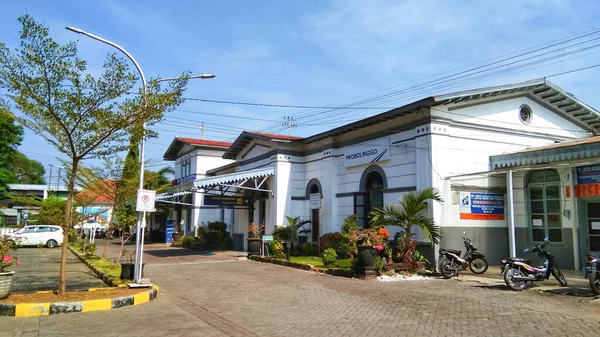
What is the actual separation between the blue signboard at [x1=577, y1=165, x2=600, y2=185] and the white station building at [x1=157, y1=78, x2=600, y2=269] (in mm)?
31

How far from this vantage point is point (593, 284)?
33.9ft

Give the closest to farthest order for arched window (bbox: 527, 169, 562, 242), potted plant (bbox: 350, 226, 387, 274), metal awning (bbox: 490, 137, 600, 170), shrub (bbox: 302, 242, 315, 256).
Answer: metal awning (bbox: 490, 137, 600, 170) → potted plant (bbox: 350, 226, 387, 274) → arched window (bbox: 527, 169, 562, 242) → shrub (bbox: 302, 242, 315, 256)

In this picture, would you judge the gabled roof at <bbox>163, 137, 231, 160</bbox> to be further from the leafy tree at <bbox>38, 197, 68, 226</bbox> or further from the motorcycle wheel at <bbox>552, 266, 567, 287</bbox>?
the motorcycle wheel at <bbox>552, 266, 567, 287</bbox>

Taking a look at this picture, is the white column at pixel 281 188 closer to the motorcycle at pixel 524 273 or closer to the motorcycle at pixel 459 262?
the motorcycle at pixel 459 262

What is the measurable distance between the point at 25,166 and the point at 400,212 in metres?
77.9

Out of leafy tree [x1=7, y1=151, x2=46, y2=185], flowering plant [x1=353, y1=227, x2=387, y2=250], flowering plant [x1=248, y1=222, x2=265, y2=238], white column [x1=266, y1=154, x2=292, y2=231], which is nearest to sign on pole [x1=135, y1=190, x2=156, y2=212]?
flowering plant [x1=353, y1=227, x2=387, y2=250]

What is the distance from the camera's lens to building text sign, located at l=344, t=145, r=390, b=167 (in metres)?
18.1

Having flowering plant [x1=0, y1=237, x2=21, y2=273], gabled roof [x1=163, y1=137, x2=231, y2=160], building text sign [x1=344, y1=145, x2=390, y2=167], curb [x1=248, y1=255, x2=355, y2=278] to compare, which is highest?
gabled roof [x1=163, y1=137, x2=231, y2=160]

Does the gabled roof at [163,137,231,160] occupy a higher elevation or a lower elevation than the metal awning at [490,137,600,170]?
higher

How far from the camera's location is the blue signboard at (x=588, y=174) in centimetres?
1440

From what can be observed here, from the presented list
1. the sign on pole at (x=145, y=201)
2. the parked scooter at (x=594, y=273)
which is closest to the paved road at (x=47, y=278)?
the sign on pole at (x=145, y=201)

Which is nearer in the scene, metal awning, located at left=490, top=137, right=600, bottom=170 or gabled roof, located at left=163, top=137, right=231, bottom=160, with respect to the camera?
metal awning, located at left=490, top=137, right=600, bottom=170

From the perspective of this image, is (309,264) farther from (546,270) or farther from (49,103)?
(49,103)

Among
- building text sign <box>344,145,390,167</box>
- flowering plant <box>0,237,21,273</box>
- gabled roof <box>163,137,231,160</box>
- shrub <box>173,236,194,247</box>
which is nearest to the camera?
flowering plant <box>0,237,21,273</box>
